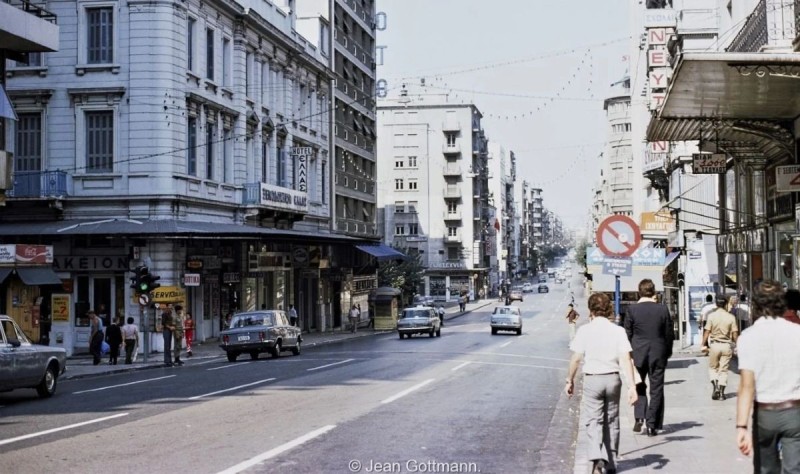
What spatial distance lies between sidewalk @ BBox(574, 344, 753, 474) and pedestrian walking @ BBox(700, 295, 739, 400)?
1.04ft

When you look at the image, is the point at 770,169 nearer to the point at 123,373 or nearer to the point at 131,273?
the point at 123,373

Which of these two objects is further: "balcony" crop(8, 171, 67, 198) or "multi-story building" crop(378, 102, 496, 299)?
"multi-story building" crop(378, 102, 496, 299)

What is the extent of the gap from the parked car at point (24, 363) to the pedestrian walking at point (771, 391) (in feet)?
48.2

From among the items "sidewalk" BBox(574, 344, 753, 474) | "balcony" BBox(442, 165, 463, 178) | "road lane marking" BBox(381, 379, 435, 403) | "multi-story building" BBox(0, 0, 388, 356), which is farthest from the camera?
"balcony" BBox(442, 165, 463, 178)

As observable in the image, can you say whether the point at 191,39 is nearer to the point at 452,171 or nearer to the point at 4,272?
the point at 4,272

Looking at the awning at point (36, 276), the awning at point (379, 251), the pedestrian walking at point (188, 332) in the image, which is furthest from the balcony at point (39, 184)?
the awning at point (379, 251)

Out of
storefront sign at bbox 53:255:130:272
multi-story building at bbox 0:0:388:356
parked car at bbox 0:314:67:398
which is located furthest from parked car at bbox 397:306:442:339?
parked car at bbox 0:314:67:398

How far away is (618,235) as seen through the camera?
14.7 metres

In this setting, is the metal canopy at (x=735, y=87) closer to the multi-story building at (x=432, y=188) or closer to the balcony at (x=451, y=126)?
the multi-story building at (x=432, y=188)

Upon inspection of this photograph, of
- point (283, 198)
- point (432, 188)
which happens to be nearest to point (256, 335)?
point (283, 198)

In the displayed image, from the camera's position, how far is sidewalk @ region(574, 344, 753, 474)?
1045 cm

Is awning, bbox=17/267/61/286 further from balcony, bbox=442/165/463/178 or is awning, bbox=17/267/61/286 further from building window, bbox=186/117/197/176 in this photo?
balcony, bbox=442/165/463/178

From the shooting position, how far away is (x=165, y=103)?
3906 centimetres

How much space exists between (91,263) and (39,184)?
3552 mm
